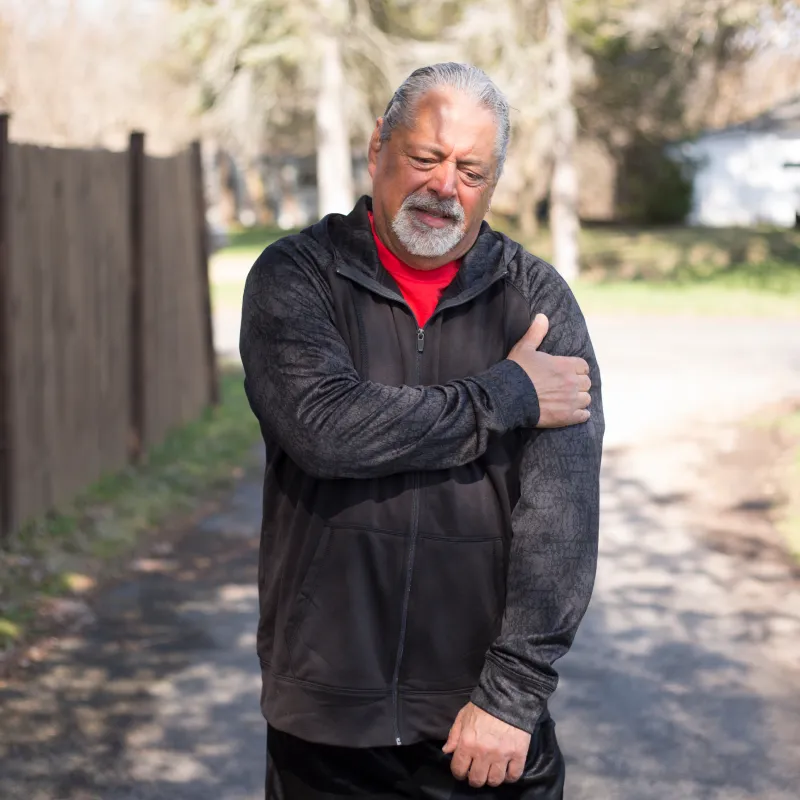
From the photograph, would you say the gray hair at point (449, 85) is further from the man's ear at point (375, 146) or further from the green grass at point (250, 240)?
the green grass at point (250, 240)

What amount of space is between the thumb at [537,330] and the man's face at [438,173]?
8.4 inches

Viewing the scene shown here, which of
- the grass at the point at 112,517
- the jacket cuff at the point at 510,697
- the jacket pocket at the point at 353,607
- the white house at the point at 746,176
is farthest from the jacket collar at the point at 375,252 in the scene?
the white house at the point at 746,176

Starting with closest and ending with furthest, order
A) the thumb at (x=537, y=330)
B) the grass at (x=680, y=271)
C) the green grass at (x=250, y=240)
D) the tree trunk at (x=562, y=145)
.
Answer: the thumb at (x=537, y=330) < the grass at (x=680, y=271) < the tree trunk at (x=562, y=145) < the green grass at (x=250, y=240)

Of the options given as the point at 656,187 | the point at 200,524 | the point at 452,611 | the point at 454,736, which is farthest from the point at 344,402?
the point at 656,187

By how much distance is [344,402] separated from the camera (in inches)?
101

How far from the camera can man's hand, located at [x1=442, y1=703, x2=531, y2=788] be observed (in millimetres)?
2568

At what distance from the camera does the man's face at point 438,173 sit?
8.52ft

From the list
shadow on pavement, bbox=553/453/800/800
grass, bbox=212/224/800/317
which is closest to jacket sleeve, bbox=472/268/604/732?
shadow on pavement, bbox=553/453/800/800

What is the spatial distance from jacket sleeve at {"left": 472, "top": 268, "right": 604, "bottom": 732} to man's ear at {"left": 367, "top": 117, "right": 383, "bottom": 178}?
0.65 metres

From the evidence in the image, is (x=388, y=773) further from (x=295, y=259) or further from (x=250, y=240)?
(x=250, y=240)

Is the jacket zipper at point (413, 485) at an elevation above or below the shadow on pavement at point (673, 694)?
above

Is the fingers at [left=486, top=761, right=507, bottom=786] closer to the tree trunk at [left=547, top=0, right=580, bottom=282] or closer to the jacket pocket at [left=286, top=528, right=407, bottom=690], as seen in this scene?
the jacket pocket at [left=286, top=528, right=407, bottom=690]

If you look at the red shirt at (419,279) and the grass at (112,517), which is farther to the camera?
the grass at (112,517)

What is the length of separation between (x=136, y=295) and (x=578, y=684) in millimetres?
4959
